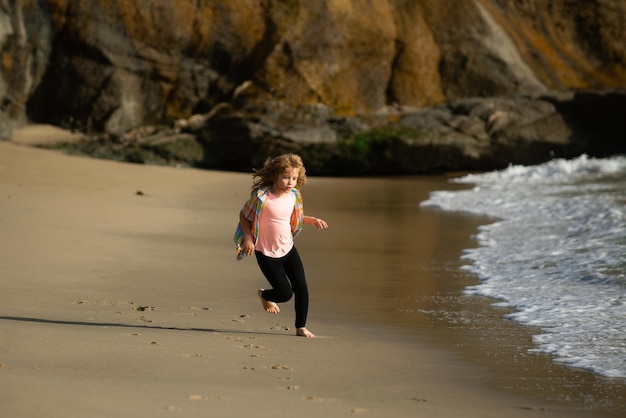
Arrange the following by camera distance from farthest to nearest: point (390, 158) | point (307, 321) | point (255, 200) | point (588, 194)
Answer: point (390, 158), point (588, 194), point (307, 321), point (255, 200)

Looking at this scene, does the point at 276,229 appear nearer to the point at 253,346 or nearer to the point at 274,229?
the point at 274,229

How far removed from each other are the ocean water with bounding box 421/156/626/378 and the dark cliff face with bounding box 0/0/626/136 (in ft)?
25.4

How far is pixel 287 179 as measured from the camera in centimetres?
571

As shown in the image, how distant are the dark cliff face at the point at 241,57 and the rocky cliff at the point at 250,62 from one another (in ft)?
0.09

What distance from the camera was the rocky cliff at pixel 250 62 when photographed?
22.3 m

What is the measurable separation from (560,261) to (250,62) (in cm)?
1567

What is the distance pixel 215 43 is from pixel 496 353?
741 inches

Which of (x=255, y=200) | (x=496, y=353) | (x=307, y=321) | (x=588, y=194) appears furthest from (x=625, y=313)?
(x=588, y=194)

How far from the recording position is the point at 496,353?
5250mm

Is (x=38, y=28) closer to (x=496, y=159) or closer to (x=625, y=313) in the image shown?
(x=496, y=159)

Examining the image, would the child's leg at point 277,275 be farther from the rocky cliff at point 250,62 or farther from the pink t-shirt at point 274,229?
the rocky cliff at point 250,62

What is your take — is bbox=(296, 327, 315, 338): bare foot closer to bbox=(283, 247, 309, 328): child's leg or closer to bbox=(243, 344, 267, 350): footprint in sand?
bbox=(283, 247, 309, 328): child's leg

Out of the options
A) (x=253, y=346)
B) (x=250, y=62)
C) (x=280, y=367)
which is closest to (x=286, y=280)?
(x=253, y=346)

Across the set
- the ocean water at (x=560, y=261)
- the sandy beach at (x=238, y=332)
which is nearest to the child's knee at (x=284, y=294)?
the sandy beach at (x=238, y=332)
